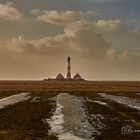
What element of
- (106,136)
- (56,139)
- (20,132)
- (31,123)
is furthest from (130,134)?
(31,123)

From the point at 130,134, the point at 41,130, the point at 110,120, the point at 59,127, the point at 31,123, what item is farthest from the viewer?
the point at 110,120

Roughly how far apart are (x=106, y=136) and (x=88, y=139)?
1.78m

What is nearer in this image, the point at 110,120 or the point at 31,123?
the point at 31,123

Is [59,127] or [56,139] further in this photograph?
[59,127]

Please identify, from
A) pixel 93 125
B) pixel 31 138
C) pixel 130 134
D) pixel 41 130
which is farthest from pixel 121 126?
pixel 31 138

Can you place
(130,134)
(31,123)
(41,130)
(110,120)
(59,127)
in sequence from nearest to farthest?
1. (130,134)
2. (41,130)
3. (59,127)
4. (31,123)
5. (110,120)

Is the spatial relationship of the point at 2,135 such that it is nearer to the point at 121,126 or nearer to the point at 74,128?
the point at 74,128

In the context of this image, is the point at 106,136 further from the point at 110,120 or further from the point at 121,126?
the point at 110,120

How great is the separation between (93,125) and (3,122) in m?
7.29

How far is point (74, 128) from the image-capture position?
29531 mm

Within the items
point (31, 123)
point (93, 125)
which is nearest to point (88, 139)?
point (93, 125)

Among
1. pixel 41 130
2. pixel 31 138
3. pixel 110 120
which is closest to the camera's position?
→ pixel 31 138

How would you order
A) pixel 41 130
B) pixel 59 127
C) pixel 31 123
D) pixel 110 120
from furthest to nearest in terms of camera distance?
1. pixel 110 120
2. pixel 31 123
3. pixel 59 127
4. pixel 41 130

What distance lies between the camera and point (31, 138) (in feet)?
80.2
